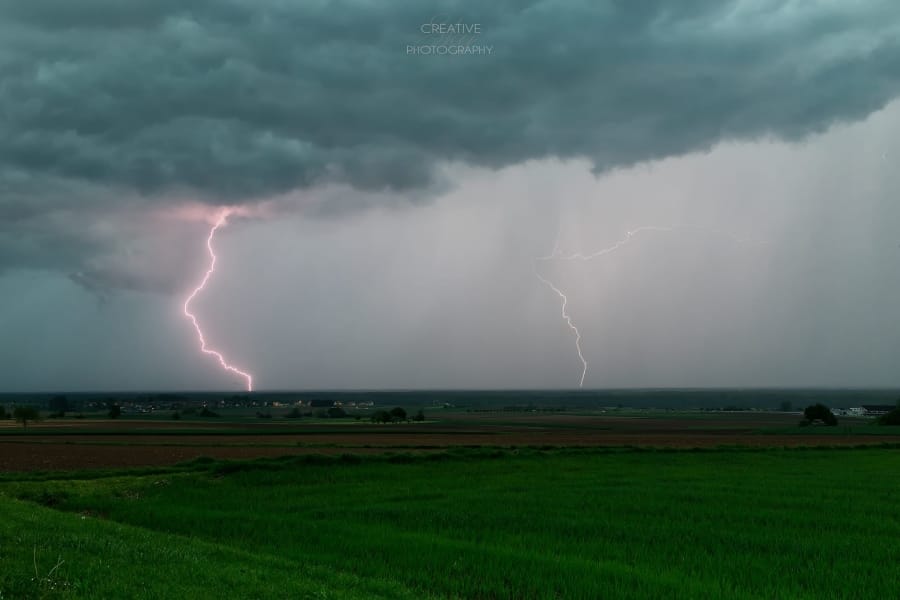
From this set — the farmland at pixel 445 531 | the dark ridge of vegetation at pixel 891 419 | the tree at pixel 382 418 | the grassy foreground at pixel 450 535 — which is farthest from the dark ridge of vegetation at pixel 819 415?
the grassy foreground at pixel 450 535

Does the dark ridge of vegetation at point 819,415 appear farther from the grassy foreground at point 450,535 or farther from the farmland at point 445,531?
the grassy foreground at point 450,535

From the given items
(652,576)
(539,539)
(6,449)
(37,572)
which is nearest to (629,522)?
(539,539)

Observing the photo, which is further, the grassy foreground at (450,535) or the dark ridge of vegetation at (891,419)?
the dark ridge of vegetation at (891,419)

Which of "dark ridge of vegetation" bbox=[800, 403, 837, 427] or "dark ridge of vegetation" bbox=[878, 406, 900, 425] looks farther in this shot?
"dark ridge of vegetation" bbox=[800, 403, 837, 427]

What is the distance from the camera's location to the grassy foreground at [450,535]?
42.3 feet

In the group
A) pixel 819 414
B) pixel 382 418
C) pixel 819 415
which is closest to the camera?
pixel 819 414

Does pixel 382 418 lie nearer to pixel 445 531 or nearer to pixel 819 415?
pixel 819 415

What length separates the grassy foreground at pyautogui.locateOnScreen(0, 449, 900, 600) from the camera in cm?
1291

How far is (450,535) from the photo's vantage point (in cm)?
1922

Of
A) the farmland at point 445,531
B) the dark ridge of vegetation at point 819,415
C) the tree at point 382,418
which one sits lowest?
the tree at point 382,418

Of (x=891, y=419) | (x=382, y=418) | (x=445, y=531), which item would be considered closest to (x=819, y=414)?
(x=891, y=419)

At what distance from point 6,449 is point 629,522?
2482 inches

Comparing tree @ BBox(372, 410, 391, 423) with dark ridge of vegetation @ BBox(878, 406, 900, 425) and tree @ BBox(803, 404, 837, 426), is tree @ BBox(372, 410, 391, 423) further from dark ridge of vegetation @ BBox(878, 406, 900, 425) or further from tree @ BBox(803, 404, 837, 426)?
dark ridge of vegetation @ BBox(878, 406, 900, 425)

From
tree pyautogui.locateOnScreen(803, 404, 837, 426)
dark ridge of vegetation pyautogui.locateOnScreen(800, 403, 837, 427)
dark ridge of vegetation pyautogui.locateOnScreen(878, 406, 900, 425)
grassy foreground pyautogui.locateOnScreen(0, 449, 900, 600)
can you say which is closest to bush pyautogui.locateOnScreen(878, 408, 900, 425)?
dark ridge of vegetation pyautogui.locateOnScreen(878, 406, 900, 425)
